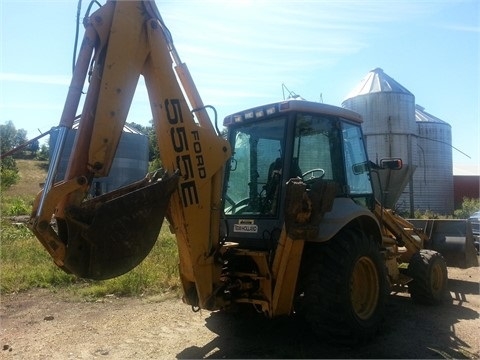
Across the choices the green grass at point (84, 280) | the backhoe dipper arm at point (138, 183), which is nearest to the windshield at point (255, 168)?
the backhoe dipper arm at point (138, 183)

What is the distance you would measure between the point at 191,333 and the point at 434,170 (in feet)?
49.9

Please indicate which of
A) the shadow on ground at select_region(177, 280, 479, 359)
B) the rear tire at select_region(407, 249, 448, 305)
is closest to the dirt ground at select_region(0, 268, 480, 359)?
the shadow on ground at select_region(177, 280, 479, 359)

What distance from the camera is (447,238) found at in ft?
25.7

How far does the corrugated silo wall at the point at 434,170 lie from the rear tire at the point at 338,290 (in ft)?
42.8

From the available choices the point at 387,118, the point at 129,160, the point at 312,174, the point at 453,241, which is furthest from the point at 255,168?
the point at 129,160

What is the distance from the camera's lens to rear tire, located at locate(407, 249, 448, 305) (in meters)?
6.38

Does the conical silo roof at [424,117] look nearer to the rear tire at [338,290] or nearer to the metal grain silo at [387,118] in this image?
the metal grain silo at [387,118]

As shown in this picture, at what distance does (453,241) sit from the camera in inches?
305

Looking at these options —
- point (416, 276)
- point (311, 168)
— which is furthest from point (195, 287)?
point (416, 276)

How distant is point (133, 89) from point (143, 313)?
3.39 m

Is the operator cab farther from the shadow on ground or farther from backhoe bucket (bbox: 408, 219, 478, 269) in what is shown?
backhoe bucket (bbox: 408, 219, 478, 269)

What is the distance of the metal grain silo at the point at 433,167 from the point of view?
56.7 feet

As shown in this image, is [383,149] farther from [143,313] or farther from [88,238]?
[88,238]

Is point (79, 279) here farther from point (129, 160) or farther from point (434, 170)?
point (434, 170)
